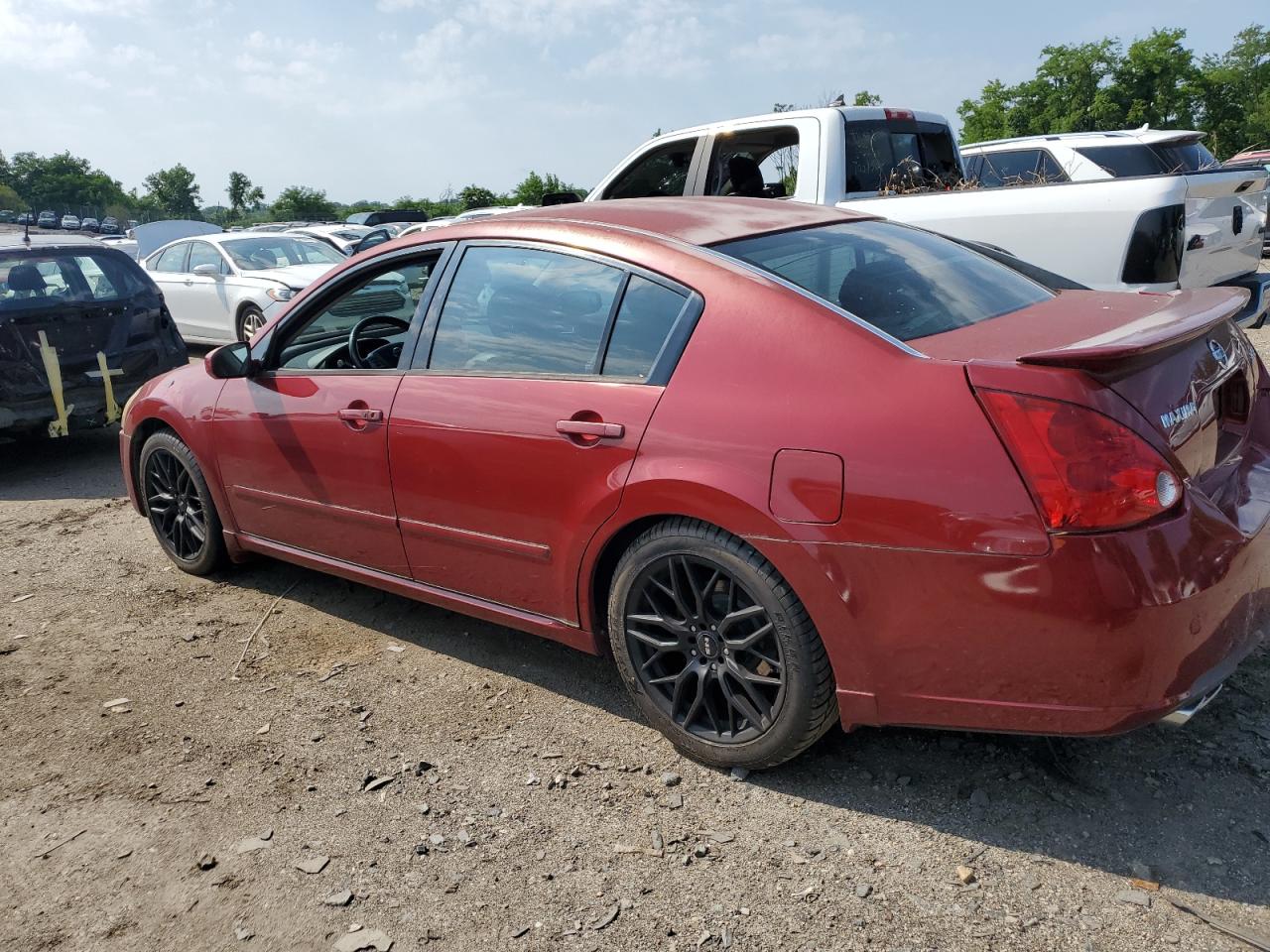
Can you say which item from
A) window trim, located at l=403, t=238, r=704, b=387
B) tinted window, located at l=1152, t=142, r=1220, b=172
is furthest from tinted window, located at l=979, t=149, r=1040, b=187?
window trim, located at l=403, t=238, r=704, b=387

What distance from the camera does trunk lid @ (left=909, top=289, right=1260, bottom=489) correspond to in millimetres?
2480

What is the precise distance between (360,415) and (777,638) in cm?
180

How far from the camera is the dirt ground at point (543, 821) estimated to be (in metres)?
2.51

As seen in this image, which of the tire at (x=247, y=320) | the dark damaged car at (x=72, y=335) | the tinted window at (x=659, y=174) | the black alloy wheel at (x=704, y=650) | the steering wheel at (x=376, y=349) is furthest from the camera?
the tire at (x=247, y=320)


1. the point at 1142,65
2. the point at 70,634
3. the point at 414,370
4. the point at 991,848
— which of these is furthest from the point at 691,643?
the point at 1142,65

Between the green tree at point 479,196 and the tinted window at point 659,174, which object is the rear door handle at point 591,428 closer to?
the tinted window at point 659,174

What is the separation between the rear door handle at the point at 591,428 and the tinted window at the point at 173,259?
1131 centimetres

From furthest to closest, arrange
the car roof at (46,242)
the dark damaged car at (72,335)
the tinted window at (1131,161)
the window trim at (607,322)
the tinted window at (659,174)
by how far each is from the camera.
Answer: the tinted window at (1131,161), the tinted window at (659,174), the car roof at (46,242), the dark damaged car at (72,335), the window trim at (607,322)

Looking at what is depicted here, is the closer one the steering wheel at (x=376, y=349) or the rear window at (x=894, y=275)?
the rear window at (x=894, y=275)

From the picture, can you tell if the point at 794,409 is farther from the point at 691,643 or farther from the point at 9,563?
the point at 9,563

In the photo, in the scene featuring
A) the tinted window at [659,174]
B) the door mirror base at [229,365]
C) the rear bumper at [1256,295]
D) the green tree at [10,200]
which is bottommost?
the rear bumper at [1256,295]

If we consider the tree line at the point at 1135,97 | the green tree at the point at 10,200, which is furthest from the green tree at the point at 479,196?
the green tree at the point at 10,200

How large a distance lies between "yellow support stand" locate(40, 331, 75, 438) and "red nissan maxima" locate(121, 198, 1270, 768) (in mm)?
3844

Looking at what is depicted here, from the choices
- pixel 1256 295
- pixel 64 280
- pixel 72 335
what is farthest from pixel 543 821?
pixel 64 280
